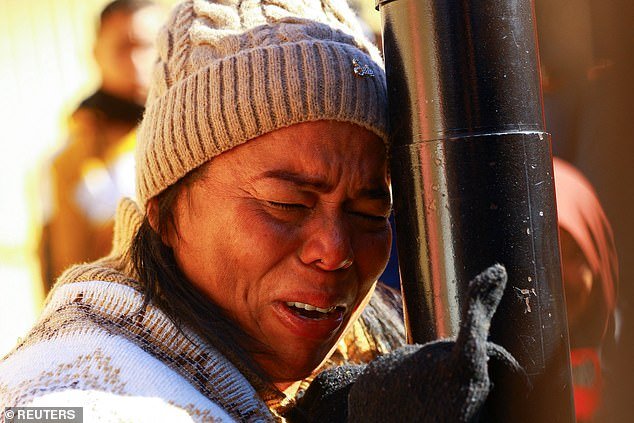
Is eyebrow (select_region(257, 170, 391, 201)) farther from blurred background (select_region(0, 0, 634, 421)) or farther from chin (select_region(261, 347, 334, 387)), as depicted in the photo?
blurred background (select_region(0, 0, 634, 421))

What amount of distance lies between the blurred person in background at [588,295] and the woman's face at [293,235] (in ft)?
4.32

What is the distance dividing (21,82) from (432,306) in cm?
566

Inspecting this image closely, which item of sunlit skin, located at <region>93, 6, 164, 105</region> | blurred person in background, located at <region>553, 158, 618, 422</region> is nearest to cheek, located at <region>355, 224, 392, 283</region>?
blurred person in background, located at <region>553, 158, 618, 422</region>

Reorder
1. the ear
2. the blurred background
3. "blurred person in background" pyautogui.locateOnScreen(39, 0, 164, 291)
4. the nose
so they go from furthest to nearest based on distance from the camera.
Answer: "blurred person in background" pyautogui.locateOnScreen(39, 0, 164, 291) < the blurred background < the ear < the nose

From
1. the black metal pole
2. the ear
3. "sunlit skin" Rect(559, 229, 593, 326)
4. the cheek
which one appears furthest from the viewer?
"sunlit skin" Rect(559, 229, 593, 326)

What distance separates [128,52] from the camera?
4879 millimetres

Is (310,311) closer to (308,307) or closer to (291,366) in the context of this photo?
(308,307)

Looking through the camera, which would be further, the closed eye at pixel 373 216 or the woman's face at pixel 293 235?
the closed eye at pixel 373 216

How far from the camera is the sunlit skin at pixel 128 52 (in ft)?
16.0

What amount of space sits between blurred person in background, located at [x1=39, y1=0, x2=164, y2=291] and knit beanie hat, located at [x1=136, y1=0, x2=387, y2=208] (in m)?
2.40

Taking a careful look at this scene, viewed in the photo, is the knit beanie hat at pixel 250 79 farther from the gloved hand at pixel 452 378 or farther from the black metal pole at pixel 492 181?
the gloved hand at pixel 452 378

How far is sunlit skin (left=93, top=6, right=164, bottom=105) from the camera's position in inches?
192

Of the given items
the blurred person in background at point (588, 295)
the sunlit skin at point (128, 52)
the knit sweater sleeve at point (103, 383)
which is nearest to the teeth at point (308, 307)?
the knit sweater sleeve at point (103, 383)

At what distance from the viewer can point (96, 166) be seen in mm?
4625
